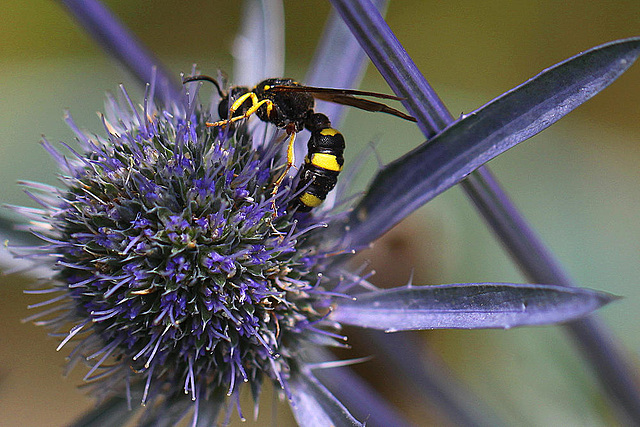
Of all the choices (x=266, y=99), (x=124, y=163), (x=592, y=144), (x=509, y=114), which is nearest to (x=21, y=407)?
(x=124, y=163)

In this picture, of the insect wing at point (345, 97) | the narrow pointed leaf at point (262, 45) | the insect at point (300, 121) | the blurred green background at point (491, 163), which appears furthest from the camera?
the blurred green background at point (491, 163)

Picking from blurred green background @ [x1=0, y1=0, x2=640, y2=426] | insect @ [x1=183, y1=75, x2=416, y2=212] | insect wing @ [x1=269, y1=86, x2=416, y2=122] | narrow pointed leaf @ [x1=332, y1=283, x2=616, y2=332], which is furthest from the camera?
blurred green background @ [x1=0, y1=0, x2=640, y2=426]

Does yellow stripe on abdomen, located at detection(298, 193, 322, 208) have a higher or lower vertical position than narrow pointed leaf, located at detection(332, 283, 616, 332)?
higher

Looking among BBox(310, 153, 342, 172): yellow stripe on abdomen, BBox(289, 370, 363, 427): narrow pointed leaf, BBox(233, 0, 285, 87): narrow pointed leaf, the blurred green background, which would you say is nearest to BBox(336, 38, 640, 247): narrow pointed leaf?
BBox(310, 153, 342, 172): yellow stripe on abdomen

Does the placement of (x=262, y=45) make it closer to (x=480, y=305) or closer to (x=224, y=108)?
(x=224, y=108)

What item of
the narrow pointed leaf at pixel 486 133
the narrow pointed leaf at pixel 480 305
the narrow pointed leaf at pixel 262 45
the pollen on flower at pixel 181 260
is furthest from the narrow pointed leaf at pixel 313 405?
the narrow pointed leaf at pixel 262 45

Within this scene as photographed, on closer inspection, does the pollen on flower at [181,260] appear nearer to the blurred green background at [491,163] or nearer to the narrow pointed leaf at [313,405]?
the narrow pointed leaf at [313,405]

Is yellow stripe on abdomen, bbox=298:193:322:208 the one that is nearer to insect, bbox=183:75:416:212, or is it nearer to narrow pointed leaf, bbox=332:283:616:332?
insect, bbox=183:75:416:212
